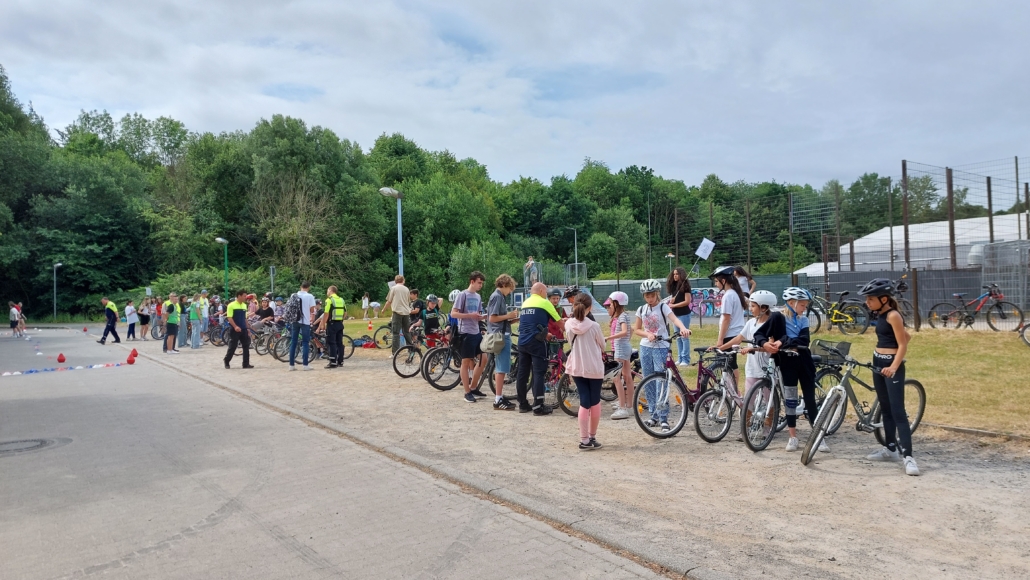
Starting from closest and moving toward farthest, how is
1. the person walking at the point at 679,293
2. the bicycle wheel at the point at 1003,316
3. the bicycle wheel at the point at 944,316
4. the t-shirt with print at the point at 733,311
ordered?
the t-shirt with print at the point at 733,311, the person walking at the point at 679,293, the bicycle wheel at the point at 1003,316, the bicycle wheel at the point at 944,316

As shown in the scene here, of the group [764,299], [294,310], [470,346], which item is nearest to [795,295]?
[764,299]

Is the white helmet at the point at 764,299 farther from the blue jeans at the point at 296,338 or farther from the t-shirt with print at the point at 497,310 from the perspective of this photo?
the blue jeans at the point at 296,338

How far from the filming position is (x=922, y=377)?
1095 centimetres

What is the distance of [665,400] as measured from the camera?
794 centimetres

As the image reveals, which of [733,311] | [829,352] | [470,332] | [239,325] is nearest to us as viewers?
[829,352]

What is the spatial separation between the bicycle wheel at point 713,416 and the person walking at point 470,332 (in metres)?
4.07

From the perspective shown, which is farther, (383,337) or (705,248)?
(383,337)

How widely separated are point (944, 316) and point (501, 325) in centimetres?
1341

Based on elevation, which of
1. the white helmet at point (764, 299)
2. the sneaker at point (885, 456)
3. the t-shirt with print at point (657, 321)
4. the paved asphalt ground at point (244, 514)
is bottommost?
the paved asphalt ground at point (244, 514)

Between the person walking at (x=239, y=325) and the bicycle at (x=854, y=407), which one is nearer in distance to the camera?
the bicycle at (x=854, y=407)

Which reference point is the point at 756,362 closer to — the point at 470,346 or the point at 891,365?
the point at 891,365

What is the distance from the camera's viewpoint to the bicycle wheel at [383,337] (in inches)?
773

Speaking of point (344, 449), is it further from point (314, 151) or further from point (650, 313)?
point (314, 151)

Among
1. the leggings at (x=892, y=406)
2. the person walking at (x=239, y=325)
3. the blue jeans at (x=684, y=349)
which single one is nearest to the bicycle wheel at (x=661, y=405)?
the leggings at (x=892, y=406)
